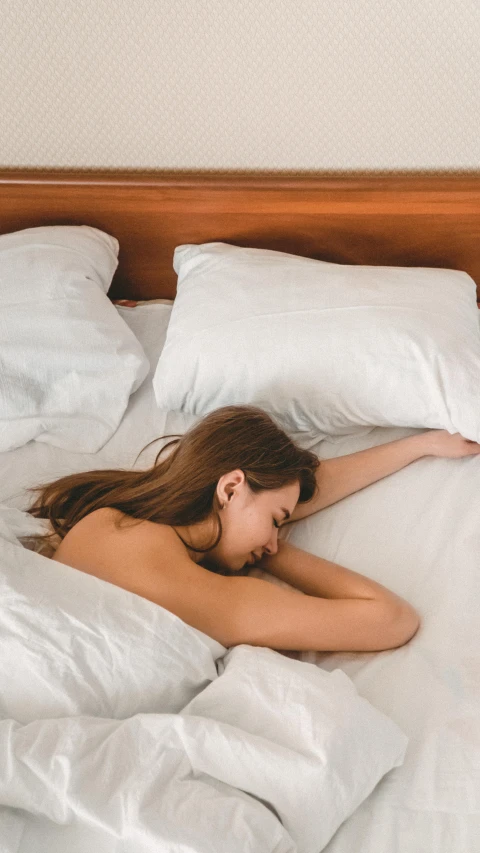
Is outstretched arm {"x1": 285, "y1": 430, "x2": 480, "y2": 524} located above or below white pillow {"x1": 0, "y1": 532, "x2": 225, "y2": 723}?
above

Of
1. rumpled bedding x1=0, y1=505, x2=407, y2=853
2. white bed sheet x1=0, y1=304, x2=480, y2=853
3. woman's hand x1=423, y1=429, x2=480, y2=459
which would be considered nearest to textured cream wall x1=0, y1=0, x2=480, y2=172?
white bed sheet x1=0, y1=304, x2=480, y2=853

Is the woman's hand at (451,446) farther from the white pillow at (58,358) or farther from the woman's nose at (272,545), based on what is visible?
the white pillow at (58,358)

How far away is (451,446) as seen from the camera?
3.89ft

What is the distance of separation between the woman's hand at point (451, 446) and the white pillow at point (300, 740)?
1.47 ft

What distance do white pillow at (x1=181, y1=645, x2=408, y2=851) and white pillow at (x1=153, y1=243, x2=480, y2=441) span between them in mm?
468

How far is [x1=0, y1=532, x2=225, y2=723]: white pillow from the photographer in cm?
81

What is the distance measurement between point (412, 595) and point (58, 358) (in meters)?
0.71

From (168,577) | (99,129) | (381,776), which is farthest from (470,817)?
(99,129)

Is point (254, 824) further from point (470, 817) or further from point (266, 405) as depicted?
point (266, 405)

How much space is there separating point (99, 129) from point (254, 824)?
1.20 metres

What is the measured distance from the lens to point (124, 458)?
1.26 meters

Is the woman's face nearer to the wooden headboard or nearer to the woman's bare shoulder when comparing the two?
the woman's bare shoulder

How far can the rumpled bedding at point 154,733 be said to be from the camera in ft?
2.34

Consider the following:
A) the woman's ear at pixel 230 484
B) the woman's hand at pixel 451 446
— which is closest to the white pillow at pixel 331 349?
the woman's hand at pixel 451 446
